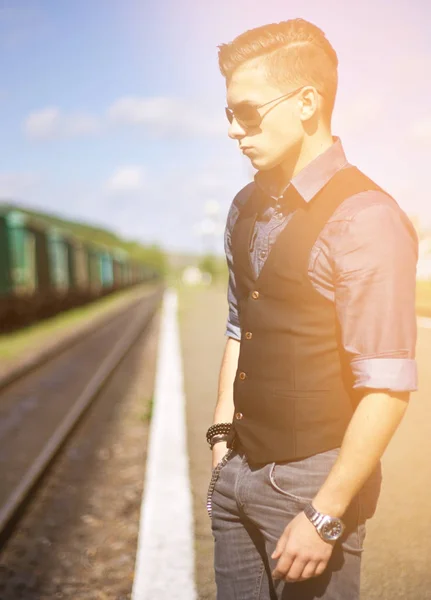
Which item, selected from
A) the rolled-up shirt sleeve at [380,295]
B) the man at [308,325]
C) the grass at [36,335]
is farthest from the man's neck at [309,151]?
the grass at [36,335]

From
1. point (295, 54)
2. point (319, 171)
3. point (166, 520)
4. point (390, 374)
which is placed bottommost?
point (166, 520)

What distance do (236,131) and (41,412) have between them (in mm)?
6969

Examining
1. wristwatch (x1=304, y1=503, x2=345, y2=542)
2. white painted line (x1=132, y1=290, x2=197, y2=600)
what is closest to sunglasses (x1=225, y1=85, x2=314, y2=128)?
wristwatch (x1=304, y1=503, x2=345, y2=542)

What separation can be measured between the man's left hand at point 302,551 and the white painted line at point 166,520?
1.74 meters

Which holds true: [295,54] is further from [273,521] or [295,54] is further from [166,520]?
[166,520]

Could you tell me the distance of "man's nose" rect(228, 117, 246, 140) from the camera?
1727 mm

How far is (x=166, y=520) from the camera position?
13.4 ft

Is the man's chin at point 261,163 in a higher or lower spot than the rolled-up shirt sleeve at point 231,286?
higher

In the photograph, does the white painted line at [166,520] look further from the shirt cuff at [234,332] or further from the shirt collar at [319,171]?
the shirt collar at [319,171]

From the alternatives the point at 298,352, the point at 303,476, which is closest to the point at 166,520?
the point at 303,476

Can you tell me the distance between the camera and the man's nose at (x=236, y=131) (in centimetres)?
173

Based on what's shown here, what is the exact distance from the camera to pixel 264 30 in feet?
5.48

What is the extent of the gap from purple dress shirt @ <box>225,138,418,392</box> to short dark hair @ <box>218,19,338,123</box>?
32cm

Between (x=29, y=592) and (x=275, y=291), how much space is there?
8.50 feet
